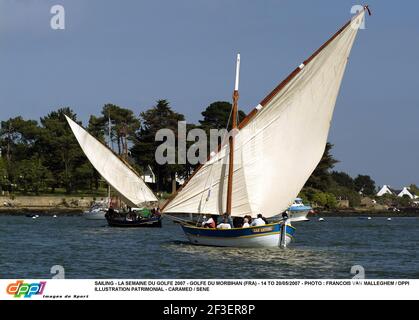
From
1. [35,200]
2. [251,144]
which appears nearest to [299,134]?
[251,144]

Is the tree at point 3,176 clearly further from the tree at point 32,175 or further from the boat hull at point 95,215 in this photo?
the boat hull at point 95,215

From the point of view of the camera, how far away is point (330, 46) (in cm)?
4047

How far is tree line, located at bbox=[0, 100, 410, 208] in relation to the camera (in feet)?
451

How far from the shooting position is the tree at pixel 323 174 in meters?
159

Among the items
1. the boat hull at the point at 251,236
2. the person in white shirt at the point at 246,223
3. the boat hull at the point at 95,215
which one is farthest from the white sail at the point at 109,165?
the person in white shirt at the point at 246,223

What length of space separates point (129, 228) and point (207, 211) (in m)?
34.6

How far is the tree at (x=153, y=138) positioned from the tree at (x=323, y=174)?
2717 cm

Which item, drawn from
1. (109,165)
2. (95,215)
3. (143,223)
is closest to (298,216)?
(95,215)

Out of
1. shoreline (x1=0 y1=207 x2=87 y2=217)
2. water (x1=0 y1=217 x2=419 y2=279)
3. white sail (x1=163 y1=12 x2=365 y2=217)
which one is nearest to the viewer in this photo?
water (x1=0 y1=217 x2=419 y2=279)

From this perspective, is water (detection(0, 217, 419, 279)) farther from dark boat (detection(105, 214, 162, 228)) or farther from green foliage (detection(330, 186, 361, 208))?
green foliage (detection(330, 186, 361, 208))

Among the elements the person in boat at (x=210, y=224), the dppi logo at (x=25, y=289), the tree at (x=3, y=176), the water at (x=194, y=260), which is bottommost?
the water at (x=194, y=260)

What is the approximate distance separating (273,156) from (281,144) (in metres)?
0.78

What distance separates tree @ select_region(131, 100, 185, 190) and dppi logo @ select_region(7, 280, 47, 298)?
394 ft

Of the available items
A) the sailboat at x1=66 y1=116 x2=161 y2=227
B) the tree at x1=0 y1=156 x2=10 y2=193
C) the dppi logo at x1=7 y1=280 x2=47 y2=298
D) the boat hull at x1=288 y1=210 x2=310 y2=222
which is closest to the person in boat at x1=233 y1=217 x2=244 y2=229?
the dppi logo at x1=7 y1=280 x2=47 y2=298
